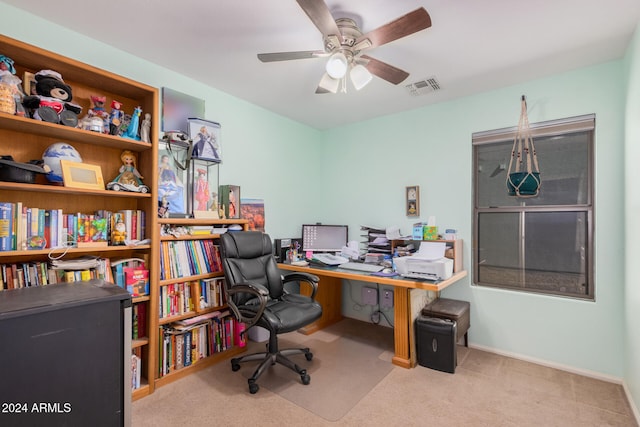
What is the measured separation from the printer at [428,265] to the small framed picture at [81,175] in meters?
2.41

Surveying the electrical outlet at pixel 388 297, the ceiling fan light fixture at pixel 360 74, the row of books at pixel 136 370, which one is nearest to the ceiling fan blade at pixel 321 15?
the ceiling fan light fixture at pixel 360 74

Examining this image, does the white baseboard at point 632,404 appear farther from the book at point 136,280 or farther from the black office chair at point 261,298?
the book at point 136,280

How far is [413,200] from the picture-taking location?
344 cm

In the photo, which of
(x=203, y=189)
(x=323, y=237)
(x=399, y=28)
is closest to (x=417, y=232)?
(x=323, y=237)

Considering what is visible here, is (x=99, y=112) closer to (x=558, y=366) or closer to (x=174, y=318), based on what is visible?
(x=174, y=318)

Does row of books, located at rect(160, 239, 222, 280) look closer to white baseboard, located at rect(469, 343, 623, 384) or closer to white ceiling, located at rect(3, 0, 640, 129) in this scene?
white ceiling, located at rect(3, 0, 640, 129)

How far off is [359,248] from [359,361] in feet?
4.51

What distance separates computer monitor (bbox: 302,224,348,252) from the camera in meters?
3.62

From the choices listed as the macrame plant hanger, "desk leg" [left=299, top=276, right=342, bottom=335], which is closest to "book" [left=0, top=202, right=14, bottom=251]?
"desk leg" [left=299, top=276, right=342, bottom=335]

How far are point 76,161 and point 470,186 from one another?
3.34 meters

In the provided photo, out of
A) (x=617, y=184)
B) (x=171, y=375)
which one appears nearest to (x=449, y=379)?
(x=617, y=184)

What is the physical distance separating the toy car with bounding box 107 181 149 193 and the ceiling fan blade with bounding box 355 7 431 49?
1.79 meters

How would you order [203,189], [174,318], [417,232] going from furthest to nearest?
1. [417,232]
2. [203,189]
3. [174,318]

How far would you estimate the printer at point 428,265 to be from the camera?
2574mm
